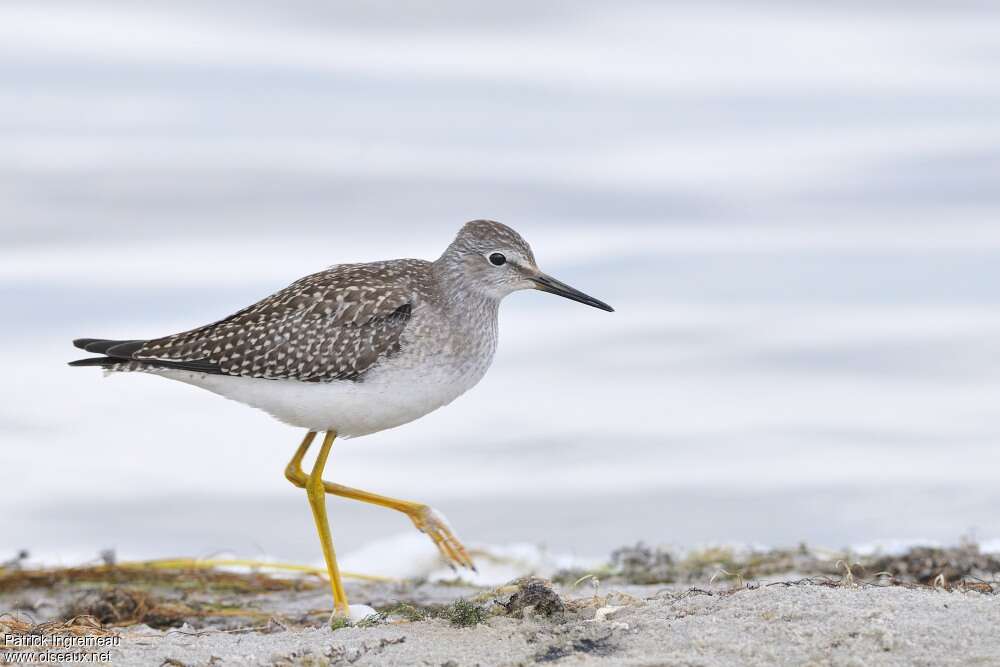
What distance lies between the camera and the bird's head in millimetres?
9109

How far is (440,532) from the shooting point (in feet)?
28.4

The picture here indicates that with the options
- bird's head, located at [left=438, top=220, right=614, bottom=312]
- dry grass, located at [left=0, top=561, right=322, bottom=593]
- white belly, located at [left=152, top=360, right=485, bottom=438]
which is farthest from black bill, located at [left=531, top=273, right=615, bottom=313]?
dry grass, located at [left=0, top=561, right=322, bottom=593]

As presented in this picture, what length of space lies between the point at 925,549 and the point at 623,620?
483cm

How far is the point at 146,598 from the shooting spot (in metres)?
9.22

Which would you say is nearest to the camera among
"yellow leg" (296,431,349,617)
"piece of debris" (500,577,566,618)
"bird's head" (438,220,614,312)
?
"piece of debris" (500,577,566,618)

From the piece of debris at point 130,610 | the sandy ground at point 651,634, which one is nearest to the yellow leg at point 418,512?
the piece of debris at point 130,610

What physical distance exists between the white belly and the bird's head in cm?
75

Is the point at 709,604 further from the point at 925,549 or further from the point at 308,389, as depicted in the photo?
the point at 925,549

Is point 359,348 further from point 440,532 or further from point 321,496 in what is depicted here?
point 440,532

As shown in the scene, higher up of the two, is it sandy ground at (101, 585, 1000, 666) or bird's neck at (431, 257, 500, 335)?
bird's neck at (431, 257, 500, 335)

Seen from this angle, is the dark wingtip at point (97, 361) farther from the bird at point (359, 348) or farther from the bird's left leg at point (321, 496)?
the bird's left leg at point (321, 496)

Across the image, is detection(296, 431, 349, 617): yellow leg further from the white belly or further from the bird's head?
the bird's head

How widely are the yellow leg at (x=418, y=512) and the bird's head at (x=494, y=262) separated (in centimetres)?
148

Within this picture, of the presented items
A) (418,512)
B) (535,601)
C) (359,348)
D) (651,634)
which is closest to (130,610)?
(418,512)
